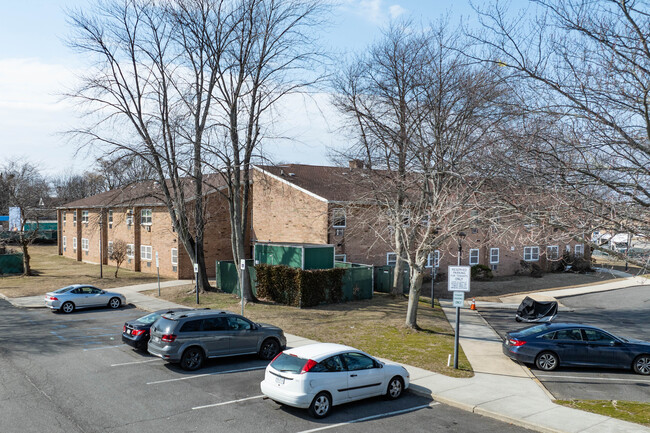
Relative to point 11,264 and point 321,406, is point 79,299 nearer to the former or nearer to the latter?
point 321,406

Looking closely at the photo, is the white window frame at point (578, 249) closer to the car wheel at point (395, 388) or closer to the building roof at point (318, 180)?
the building roof at point (318, 180)

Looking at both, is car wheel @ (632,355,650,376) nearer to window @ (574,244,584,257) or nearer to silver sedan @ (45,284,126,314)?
silver sedan @ (45,284,126,314)

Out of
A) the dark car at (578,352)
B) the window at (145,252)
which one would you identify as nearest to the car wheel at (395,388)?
the dark car at (578,352)

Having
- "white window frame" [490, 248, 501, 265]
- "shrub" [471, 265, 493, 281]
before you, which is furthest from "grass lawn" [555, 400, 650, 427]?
"white window frame" [490, 248, 501, 265]

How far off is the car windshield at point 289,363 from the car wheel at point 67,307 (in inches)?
655

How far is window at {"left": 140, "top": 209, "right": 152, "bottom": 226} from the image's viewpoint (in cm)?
3857

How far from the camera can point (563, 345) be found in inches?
591

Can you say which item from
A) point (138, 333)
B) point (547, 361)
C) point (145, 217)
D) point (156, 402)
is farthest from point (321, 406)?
point (145, 217)

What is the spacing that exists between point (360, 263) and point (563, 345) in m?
17.2

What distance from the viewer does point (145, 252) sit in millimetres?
39219

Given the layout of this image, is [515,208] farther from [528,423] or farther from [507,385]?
[507,385]

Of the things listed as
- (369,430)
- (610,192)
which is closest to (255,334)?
(369,430)

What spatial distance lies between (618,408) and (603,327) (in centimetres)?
1188

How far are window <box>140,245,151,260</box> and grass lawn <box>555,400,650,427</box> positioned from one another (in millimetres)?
32893
